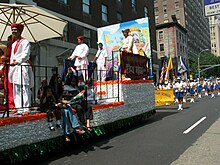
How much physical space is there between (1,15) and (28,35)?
935 millimetres

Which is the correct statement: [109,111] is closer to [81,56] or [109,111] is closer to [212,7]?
[81,56]

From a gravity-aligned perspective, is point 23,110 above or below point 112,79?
below

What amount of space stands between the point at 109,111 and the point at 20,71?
2.80 meters

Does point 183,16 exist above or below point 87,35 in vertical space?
above

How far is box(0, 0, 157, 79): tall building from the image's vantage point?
18250 millimetres

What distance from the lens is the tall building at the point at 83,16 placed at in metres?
18.2

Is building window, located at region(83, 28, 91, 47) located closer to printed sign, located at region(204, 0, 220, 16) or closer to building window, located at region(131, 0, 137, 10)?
building window, located at region(131, 0, 137, 10)

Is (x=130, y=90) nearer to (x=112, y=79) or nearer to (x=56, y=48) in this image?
(x=112, y=79)

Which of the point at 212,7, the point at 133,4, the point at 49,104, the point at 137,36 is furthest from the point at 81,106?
the point at 133,4

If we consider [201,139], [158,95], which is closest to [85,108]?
[201,139]

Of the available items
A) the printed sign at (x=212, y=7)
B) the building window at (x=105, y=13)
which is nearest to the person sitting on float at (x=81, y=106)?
the printed sign at (x=212, y=7)

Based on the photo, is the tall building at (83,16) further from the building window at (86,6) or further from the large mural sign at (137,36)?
the large mural sign at (137,36)

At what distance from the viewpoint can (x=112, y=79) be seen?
27.5 feet

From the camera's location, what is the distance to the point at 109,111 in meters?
7.16
